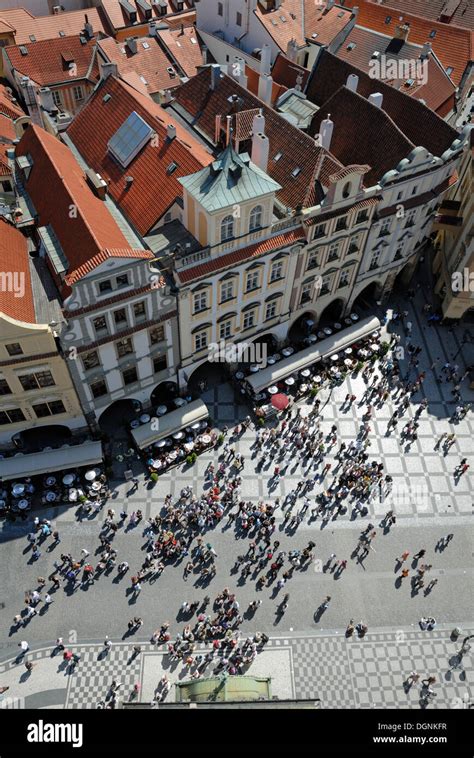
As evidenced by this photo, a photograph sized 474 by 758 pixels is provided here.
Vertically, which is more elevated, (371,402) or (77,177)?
(77,177)

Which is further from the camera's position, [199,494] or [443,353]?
[443,353]

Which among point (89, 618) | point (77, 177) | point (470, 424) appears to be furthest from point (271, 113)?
point (89, 618)

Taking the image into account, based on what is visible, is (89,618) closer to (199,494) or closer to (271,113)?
(199,494)

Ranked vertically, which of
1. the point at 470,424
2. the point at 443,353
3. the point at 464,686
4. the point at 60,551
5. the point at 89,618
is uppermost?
the point at 443,353

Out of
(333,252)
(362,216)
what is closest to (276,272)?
(333,252)

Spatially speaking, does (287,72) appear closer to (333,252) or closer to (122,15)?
(122,15)

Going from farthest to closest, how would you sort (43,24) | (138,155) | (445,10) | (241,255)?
1. (445,10)
2. (43,24)
3. (138,155)
4. (241,255)

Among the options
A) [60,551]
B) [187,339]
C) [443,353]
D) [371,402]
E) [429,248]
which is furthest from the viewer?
[429,248]
